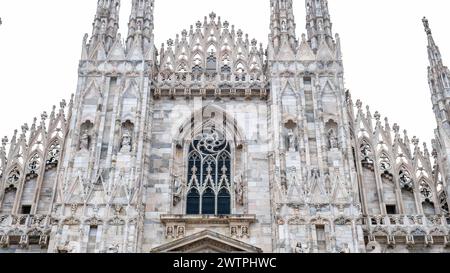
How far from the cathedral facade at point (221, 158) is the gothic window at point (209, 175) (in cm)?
3

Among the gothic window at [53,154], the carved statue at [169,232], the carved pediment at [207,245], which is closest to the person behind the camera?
the carved pediment at [207,245]

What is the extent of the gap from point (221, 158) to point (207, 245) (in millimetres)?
3074

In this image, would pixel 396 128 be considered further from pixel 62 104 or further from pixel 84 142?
pixel 62 104

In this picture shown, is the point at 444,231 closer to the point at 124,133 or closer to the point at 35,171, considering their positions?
the point at 124,133

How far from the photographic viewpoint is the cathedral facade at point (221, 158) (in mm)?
16938

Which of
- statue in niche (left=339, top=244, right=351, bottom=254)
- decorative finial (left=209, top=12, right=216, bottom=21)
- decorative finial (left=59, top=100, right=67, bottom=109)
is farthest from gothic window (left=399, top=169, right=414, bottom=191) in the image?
decorative finial (left=59, top=100, right=67, bottom=109)

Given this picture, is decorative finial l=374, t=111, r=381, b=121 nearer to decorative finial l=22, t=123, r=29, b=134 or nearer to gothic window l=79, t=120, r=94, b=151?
gothic window l=79, t=120, r=94, b=151

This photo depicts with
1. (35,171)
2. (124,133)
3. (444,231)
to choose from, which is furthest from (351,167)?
(35,171)

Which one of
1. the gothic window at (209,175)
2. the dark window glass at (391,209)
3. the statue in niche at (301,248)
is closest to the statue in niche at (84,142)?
the gothic window at (209,175)

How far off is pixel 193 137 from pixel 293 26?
5.38 m

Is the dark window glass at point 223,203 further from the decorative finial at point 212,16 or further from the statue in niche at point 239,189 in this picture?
the decorative finial at point 212,16

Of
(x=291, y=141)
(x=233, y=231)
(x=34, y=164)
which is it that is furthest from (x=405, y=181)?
(x=34, y=164)

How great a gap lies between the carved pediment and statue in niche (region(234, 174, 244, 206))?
1382mm
